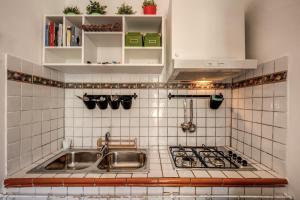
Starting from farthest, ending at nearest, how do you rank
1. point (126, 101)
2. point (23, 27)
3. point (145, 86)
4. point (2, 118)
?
point (145, 86) → point (126, 101) → point (23, 27) → point (2, 118)

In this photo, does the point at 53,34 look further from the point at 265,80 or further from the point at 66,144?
the point at 265,80

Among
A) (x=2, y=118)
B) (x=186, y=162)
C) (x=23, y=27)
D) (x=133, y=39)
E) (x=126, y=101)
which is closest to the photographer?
(x=2, y=118)

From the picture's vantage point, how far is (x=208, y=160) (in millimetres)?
1487

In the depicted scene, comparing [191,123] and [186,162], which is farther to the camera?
[191,123]

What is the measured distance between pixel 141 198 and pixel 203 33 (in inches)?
48.1

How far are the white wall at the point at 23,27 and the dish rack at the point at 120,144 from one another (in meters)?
0.91

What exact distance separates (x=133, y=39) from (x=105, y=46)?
46 cm

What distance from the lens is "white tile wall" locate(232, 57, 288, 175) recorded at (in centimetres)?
118

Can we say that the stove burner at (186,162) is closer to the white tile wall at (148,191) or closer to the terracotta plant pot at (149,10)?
the white tile wall at (148,191)

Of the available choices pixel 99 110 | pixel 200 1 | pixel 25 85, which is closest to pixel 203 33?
pixel 200 1

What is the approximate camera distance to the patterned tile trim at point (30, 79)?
1.21 m

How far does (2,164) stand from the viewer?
44.8 inches

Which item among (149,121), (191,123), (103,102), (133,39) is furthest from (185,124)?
(133,39)

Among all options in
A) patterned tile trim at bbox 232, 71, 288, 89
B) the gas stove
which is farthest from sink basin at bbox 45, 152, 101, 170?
patterned tile trim at bbox 232, 71, 288, 89
